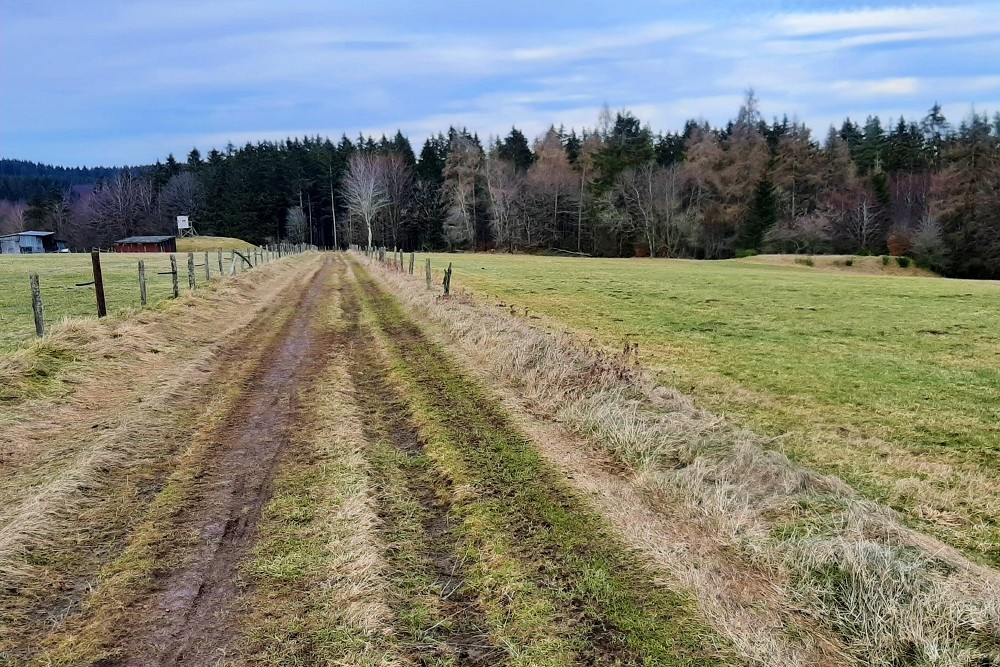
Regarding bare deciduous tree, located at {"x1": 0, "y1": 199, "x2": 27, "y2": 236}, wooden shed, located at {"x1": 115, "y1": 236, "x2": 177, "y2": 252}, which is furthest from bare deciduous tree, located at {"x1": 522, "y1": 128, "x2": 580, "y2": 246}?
bare deciduous tree, located at {"x1": 0, "y1": 199, "x2": 27, "y2": 236}

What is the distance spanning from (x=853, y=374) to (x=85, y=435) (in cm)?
1311

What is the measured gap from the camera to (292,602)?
3701 millimetres

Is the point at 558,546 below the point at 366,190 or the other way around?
below

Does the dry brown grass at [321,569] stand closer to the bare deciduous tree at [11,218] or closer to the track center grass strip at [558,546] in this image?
the track center grass strip at [558,546]

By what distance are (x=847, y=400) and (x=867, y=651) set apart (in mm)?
7498

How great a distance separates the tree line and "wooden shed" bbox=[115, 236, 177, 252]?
1442 cm

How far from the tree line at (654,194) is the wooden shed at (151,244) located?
14.4m

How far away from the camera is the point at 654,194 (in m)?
69.6

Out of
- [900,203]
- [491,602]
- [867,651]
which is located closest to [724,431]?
[867,651]

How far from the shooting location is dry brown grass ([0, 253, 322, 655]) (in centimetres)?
408

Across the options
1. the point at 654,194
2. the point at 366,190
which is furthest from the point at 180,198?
the point at 654,194

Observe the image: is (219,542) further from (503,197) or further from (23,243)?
(23,243)

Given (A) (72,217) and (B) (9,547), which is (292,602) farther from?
(A) (72,217)

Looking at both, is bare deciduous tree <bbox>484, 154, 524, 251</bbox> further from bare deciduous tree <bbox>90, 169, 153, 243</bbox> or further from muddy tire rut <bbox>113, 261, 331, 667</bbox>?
bare deciduous tree <bbox>90, 169, 153, 243</bbox>
